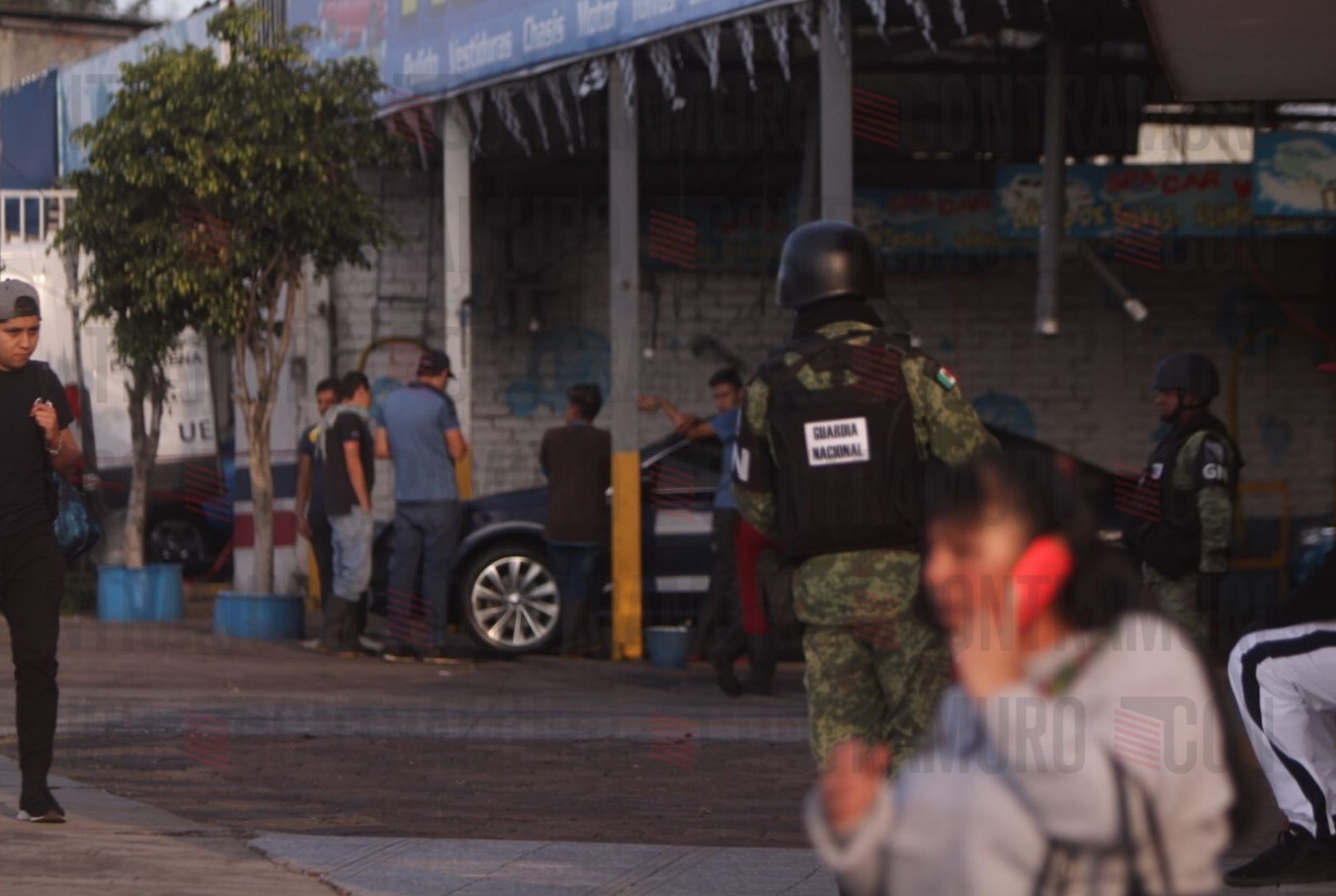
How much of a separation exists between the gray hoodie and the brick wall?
51.1 feet

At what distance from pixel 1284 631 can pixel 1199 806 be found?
388 cm

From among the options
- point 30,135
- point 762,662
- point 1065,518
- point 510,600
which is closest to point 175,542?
point 30,135

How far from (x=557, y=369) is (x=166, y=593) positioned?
4352mm

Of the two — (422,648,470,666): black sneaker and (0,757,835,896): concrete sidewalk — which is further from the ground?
(422,648,470,666): black sneaker

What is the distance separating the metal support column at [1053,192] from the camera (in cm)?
1372

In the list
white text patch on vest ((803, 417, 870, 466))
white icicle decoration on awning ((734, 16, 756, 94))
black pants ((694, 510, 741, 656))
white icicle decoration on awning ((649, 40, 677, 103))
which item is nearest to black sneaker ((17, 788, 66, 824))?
white text patch on vest ((803, 417, 870, 466))

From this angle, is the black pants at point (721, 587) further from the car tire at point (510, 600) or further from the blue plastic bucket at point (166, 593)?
the blue plastic bucket at point (166, 593)

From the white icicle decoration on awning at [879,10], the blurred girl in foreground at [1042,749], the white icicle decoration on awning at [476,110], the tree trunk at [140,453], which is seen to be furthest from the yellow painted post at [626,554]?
the blurred girl in foreground at [1042,749]

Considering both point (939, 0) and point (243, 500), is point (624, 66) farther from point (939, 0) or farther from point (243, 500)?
point (243, 500)

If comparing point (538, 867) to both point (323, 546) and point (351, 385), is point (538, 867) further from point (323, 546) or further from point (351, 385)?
point (323, 546)

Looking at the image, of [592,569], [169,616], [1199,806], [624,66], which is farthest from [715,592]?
[1199,806]

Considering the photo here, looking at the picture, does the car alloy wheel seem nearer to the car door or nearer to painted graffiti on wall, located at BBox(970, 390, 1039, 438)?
the car door

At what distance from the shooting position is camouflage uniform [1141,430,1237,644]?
8359 millimetres

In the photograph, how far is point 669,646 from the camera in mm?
13125
